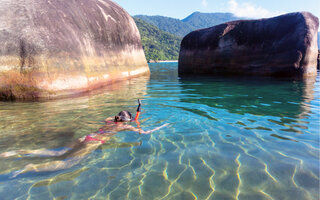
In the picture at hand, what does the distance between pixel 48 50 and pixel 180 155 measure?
575cm

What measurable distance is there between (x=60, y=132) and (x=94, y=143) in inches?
38.9

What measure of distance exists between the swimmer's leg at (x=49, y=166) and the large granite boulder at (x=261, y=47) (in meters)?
12.3

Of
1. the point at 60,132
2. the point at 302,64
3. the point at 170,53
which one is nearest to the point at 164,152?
the point at 60,132

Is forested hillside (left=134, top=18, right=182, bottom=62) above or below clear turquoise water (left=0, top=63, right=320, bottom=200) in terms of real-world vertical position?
above

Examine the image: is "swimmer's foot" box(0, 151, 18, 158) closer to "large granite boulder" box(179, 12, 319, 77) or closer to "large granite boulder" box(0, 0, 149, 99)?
"large granite boulder" box(0, 0, 149, 99)

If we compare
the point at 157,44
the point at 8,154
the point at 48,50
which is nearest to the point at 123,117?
the point at 8,154

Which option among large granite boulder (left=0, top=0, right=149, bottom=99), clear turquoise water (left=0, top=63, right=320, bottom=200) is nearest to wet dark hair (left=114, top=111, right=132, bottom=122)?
clear turquoise water (left=0, top=63, right=320, bottom=200)

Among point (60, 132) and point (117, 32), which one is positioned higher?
point (117, 32)

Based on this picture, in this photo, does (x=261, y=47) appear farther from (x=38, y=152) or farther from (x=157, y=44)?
(x=157, y=44)

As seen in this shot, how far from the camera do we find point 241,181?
2193 millimetres

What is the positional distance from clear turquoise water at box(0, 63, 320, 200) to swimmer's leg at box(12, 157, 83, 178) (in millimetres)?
A: 79

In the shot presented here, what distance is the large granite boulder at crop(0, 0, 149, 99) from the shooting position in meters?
6.09

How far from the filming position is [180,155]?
9.14 feet

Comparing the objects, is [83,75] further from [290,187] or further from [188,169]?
[290,187]
